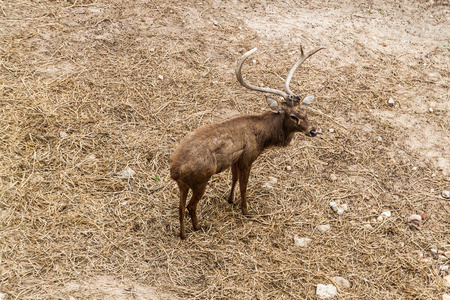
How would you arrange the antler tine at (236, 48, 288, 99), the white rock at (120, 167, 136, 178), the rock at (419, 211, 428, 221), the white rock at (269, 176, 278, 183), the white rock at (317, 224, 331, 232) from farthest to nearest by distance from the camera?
the white rock at (269, 176, 278, 183)
the white rock at (120, 167, 136, 178)
the rock at (419, 211, 428, 221)
the white rock at (317, 224, 331, 232)
the antler tine at (236, 48, 288, 99)

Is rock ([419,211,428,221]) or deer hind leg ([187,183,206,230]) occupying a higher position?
deer hind leg ([187,183,206,230])

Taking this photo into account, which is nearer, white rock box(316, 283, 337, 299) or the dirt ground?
white rock box(316, 283, 337, 299)

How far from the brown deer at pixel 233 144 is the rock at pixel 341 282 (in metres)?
1.53

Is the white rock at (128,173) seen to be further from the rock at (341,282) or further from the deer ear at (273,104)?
the rock at (341,282)

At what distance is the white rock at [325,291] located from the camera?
15.4ft

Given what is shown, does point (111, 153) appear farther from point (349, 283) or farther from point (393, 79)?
point (393, 79)

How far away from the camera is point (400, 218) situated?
5711 millimetres

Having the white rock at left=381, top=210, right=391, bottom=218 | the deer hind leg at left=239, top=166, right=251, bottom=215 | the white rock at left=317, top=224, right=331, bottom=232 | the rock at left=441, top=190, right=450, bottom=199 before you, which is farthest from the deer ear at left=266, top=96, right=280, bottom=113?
the rock at left=441, top=190, right=450, bottom=199

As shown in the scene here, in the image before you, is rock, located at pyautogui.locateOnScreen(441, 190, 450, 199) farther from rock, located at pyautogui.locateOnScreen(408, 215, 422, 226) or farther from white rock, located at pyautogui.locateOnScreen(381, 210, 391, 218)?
white rock, located at pyautogui.locateOnScreen(381, 210, 391, 218)

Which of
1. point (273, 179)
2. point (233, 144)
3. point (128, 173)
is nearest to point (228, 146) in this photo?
point (233, 144)

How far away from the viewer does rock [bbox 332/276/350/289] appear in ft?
15.9

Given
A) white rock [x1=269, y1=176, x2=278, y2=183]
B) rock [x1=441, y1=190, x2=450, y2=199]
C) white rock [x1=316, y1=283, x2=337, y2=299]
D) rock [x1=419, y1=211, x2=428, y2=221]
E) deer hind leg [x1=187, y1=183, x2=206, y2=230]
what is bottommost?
white rock [x1=316, y1=283, x2=337, y2=299]

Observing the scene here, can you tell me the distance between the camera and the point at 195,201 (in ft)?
16.6


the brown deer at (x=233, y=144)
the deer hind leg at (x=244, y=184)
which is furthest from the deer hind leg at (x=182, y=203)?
the deer hind leg at (x=244, y=184)
